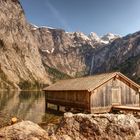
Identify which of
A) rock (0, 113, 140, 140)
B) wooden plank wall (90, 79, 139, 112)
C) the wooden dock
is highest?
wooden plank wall (90, 79, 139, 112)

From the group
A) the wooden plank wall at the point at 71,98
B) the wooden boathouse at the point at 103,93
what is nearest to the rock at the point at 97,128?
the wooden boathouse at the point at 103,93

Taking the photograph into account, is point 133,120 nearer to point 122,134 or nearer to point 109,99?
point 122,134

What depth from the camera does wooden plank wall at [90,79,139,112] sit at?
36.2 m

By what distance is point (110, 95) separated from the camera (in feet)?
124

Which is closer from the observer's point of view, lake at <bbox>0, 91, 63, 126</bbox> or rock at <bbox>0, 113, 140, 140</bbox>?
rock at <bbox>0, 113, 140, 140</bbox>

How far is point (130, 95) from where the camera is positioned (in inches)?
1582

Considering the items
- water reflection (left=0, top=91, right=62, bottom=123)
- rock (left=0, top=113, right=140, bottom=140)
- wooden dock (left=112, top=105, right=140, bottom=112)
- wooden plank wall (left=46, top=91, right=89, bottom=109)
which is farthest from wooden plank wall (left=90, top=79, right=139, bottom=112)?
rock (left=0, top=113, right=140, bottom=140)

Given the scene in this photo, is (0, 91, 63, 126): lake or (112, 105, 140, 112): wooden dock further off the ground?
(112, 105, 140, 112): wooden dock

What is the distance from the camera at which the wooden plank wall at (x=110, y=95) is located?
3622 centimetres

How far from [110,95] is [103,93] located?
1.30m

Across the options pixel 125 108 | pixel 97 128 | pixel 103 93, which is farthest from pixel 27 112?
pixel 97 128

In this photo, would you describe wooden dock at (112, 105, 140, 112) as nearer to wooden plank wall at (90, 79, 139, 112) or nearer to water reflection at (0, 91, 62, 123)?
wooden plank wall at (90, 79, 139, 112)

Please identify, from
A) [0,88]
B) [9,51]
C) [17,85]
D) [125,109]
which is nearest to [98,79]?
[125,109]

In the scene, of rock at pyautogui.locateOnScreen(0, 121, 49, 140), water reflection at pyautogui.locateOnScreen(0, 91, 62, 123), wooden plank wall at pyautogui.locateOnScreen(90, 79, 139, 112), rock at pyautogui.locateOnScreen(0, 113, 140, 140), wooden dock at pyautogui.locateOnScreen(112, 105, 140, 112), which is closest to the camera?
rock at pyautogui.locateOnScreen(0, 121, 49, 140)
